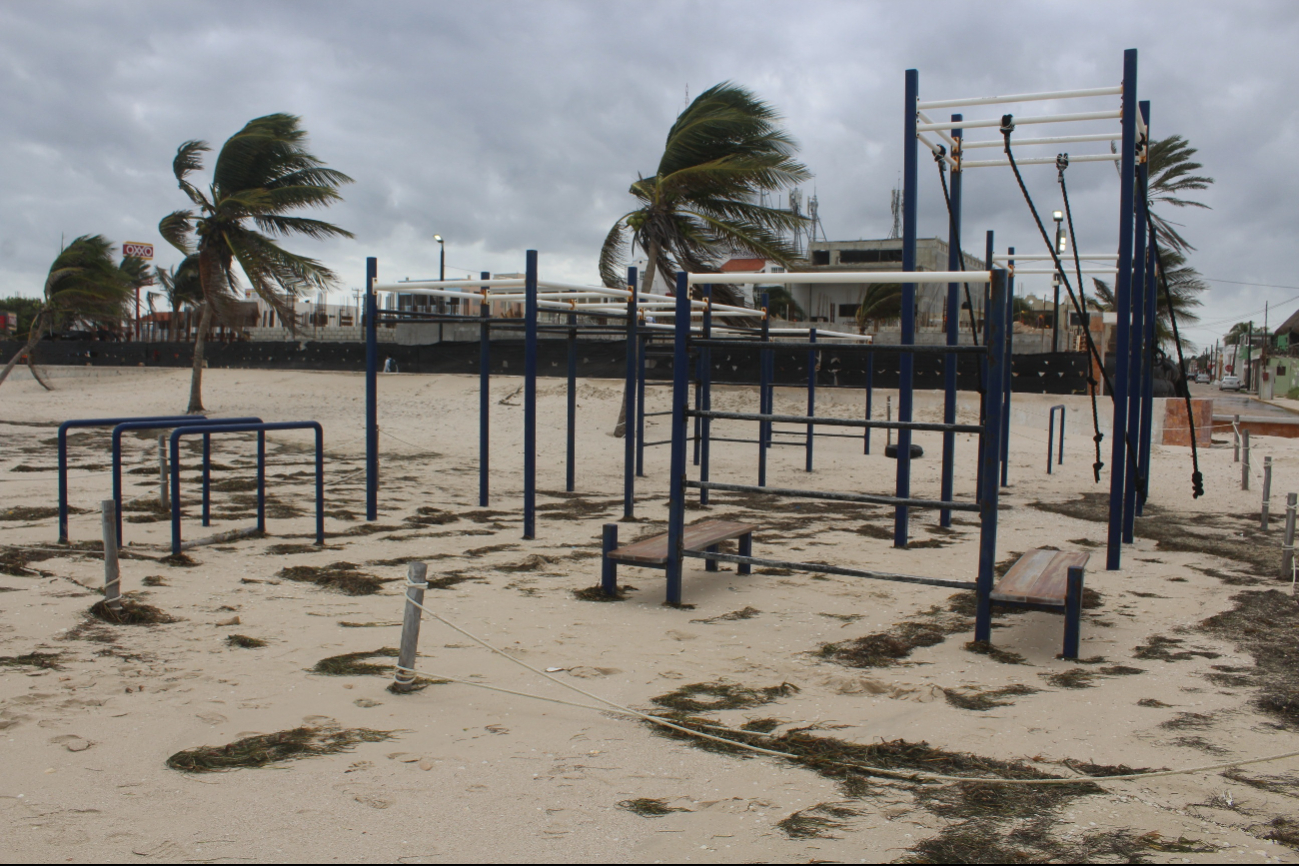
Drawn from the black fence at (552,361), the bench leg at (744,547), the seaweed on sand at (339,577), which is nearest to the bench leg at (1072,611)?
the bench leg at (744,547)

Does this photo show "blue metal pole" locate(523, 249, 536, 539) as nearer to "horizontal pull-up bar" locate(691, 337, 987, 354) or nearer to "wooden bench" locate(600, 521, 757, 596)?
"wooden bench" locate(600, 521, 757, 596)

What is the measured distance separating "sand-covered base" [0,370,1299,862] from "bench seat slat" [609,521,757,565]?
275 millimetres

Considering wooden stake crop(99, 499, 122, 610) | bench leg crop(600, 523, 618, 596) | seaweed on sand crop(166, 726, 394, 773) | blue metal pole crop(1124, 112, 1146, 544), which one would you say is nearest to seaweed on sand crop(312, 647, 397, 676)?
seaweed on sand crop(166, 726, 394, 773)

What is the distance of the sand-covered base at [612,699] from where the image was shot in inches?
96.2

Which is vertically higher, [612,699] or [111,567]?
[111,567]

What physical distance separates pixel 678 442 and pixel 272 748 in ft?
8.83

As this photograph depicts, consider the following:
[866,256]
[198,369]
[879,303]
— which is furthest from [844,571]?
[866,256]

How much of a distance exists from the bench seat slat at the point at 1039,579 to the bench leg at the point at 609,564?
6.53 feet

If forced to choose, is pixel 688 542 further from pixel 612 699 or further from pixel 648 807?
pixel 648 807

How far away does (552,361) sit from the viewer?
2002 cm

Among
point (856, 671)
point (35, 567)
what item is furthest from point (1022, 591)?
point (35, 567)

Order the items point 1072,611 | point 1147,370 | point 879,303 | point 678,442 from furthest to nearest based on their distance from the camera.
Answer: point 879,303, point 1147,370, point 678,442, point 1072,611

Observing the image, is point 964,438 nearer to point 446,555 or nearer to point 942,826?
point 446,555

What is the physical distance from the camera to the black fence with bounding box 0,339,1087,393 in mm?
17625
